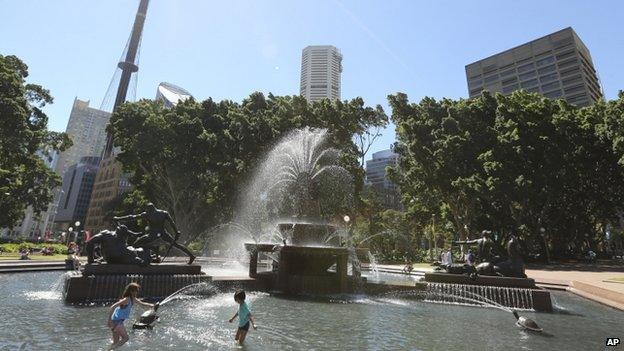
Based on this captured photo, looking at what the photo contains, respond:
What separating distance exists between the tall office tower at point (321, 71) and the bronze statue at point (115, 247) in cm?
7432

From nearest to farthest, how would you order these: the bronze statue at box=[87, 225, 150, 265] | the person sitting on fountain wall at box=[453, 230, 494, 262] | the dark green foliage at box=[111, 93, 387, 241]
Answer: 1. the bronze statue at box=[87, 225, 150, 265]
2. the person sitting on fountain wall at box=[453, 230, 494, 262]
3. the dark green foliage at box=[111, 93, 387, 241]

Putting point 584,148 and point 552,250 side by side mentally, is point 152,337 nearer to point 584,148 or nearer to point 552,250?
point 584,148

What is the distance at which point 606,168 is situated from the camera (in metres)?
35.3

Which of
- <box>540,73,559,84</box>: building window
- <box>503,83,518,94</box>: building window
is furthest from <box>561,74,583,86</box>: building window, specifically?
<box>503,83,518,94</box>: building window

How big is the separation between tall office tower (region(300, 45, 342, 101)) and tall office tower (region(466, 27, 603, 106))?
199ft

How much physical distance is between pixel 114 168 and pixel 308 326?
138069 millimetres

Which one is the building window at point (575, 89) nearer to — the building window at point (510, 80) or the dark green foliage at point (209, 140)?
the building window at point (510, 80)

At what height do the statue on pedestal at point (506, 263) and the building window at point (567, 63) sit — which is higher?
the building window at point (567, 63)

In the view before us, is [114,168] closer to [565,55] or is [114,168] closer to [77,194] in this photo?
[77,194]

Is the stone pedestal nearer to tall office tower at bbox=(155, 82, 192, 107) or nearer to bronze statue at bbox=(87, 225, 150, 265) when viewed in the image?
bronze statue at bbox=(87, 225, 150, 265)

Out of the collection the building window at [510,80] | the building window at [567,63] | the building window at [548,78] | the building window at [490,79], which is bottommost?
the building window at [548,78]

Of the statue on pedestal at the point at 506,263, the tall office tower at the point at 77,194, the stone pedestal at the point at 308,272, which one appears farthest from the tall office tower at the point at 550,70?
the tall office tower at the point at 77,194

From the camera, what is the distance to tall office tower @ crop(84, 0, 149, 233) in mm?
126438

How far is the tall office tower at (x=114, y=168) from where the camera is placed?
126m
